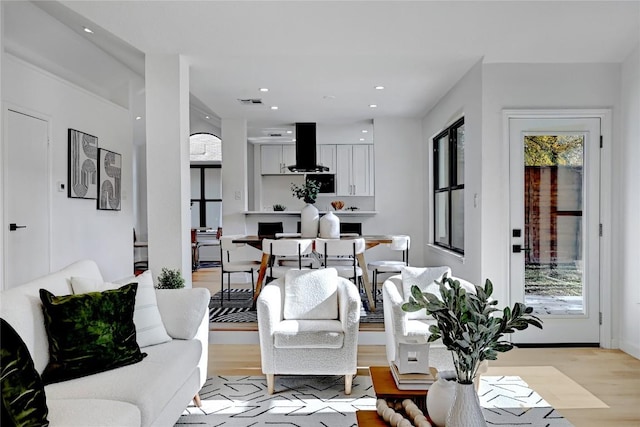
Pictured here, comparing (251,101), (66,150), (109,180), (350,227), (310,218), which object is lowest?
(350,227)

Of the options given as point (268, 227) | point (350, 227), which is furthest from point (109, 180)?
point (350, 227)

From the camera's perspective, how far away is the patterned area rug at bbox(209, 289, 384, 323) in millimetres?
5082

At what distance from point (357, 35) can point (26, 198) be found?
3.69m

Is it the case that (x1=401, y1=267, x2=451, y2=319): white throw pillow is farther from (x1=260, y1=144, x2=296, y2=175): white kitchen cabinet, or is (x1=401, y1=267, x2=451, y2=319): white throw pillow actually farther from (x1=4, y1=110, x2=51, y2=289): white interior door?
(x1=260, y1=144, x2=296, y2=175): white kitchen cabinet

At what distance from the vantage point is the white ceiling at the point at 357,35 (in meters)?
3.61

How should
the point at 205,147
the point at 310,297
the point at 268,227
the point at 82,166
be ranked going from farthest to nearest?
the point at 205,147 → the point at 268,227 → the point at 82,166 → the point at 310,297

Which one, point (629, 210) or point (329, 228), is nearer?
point (629, 210)

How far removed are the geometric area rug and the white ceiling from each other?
2809mm

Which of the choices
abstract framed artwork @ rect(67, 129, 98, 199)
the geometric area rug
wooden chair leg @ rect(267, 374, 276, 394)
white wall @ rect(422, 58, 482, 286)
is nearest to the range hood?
white wall @ rect(422, 58, 482, 286)

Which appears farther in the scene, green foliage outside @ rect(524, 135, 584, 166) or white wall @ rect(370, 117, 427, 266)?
white wall @ rect(370, 117, 427, 266)

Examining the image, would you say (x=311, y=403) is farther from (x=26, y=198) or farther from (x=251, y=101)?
(x=251, y=101)

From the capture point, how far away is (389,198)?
7.72 m

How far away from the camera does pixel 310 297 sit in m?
3.63

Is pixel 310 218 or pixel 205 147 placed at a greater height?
pixel 205 147
